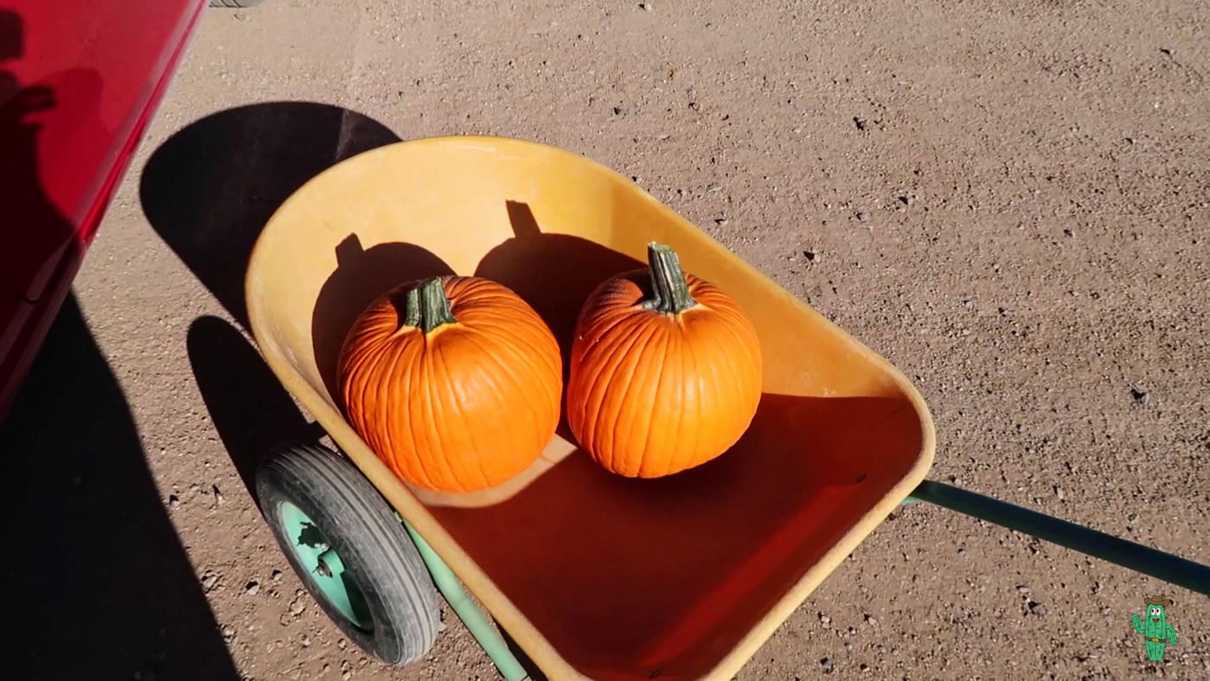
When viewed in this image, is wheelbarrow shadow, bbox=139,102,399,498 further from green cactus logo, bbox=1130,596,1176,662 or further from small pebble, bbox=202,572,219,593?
green cactus logo, bbox=1130,596,1176,662

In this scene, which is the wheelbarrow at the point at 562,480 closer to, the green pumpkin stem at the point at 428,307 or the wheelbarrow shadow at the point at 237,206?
the green pumpkin stem at the point at 428,307

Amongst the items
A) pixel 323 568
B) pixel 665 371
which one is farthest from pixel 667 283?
pixel 323 568

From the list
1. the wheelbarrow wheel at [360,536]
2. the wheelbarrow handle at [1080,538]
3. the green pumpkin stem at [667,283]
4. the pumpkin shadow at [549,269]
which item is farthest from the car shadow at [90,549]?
the wheelbarrow handle at [1080,538]

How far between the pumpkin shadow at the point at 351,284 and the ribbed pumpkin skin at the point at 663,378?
0.59 meters

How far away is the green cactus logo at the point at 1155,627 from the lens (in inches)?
96.2

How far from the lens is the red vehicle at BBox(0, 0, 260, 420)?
2.05m

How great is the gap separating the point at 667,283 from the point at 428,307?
19.2 inches

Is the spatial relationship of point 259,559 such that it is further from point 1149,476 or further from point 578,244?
point 1149,476

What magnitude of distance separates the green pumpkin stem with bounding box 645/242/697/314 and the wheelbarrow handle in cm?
61

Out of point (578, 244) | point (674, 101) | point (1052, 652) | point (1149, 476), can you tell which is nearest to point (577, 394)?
point (578, 244)

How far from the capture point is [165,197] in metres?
3.42

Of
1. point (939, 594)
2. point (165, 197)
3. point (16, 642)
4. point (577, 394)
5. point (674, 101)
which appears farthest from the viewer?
point (674, 101)

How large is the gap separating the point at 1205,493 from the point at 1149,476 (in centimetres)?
17

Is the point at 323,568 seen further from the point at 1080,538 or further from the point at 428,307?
the point at 1080,538
